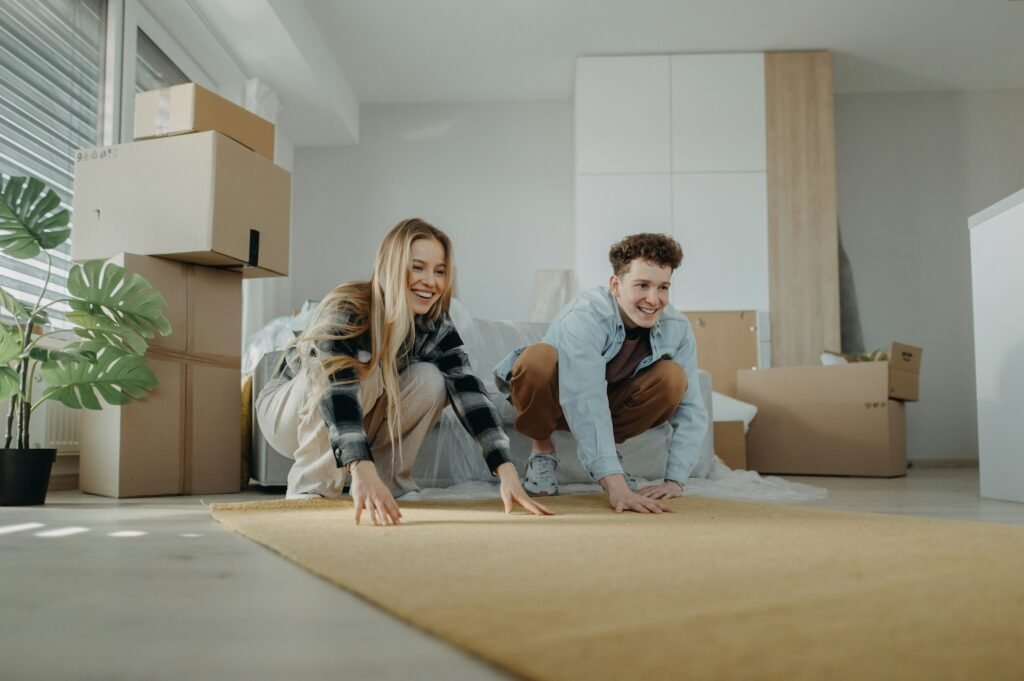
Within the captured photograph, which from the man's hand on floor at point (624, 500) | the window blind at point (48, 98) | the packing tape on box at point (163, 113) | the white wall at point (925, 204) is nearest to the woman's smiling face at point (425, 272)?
the man's hand on floor at point (624, 500)

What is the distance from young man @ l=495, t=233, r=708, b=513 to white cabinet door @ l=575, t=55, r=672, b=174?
2755 mm

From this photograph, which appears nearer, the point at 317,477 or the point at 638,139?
the point at 317,477

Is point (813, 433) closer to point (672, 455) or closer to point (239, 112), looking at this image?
point (672, 455)

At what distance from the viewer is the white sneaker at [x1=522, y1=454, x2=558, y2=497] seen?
213cm

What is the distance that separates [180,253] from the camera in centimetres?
233

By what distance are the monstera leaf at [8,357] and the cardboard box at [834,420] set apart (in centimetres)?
304

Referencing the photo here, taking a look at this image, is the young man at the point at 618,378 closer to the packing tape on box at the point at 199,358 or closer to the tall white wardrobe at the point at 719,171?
the packing tape on box at the point at 199,358

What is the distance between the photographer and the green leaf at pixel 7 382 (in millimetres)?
1975

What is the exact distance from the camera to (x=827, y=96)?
15.3ft

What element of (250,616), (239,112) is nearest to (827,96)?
(239,112)

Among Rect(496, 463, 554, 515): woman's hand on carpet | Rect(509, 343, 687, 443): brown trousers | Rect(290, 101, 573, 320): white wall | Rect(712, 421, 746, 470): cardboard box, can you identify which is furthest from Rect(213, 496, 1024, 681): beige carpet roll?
Rect(290, 101, 573, 320): white wall

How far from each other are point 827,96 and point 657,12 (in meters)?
1.17

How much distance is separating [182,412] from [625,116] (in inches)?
125

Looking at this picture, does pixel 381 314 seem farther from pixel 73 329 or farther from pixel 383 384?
pixel 73 329
